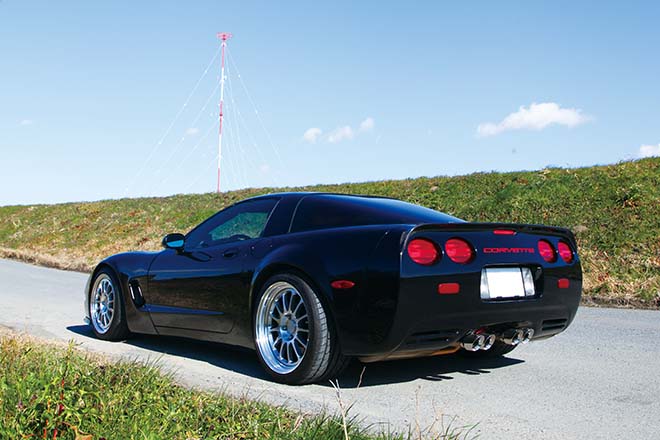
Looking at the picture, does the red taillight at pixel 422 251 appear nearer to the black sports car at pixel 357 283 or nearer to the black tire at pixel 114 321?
the black sports car at pixel 357 283

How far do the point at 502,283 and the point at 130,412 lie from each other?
2.35 m

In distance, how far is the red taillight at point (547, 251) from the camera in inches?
188

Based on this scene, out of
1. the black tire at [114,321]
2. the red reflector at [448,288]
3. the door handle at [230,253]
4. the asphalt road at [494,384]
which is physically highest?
the door handle at [230,253]

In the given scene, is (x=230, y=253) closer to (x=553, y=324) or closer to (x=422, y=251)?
(x=422, y=251)

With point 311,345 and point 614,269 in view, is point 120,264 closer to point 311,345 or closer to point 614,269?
point 311,345

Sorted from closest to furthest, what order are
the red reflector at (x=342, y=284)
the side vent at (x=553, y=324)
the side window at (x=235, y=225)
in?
1. the red reflector at (x=342, y=284)
2. the side vent at (x=553, y=324)
3. the side window at (x=235, y=225)

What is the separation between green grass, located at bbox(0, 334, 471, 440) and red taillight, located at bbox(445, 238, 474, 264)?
105cm

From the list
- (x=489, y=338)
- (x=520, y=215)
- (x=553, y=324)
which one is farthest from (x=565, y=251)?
(x=520, y=215)

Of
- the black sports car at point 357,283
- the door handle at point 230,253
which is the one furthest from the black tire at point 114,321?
the door handle at point 230,253

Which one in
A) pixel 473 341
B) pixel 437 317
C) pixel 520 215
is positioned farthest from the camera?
pixel 520 215

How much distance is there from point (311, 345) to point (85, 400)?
149 cm

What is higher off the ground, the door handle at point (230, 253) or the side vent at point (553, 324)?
the door handle at point (230, 253)

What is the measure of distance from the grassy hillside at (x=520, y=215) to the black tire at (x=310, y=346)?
6005 mm

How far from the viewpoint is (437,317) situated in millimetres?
4090
